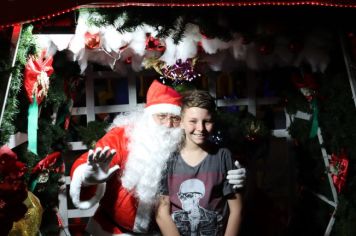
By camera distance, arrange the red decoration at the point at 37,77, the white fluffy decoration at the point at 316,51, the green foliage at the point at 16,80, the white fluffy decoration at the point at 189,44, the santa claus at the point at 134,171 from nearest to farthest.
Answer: the green foliage at the point at 16,80 → the red decoration at the point at 37,77 → the santa claus at the point at 134,171 → the white fluffy decoration at the point at 189,44 → the white fluffy decoration at the point at 316,51

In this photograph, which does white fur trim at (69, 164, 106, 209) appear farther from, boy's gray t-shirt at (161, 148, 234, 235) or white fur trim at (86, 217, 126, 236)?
boy's gray t-shirt at (161, 148, 234, 235)

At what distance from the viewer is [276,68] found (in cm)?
339

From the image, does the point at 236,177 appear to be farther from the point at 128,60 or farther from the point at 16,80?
the point at 16,80

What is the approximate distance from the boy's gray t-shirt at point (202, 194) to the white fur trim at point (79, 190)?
1.26ft

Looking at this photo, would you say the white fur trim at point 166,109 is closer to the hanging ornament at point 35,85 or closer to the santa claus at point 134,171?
the santa claus at point 134,171

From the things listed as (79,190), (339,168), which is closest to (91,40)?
(79,190)

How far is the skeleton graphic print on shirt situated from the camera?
254 centimetres

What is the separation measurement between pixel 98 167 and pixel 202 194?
550 millimetres

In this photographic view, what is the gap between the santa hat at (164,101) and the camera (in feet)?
9.23

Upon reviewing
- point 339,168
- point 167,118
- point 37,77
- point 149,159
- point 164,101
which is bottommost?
point 339,168

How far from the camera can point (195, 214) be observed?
2.56m

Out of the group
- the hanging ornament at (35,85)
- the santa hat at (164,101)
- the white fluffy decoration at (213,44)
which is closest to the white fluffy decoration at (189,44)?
the white fluffy decoration at (213,44)

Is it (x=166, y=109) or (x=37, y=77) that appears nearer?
(x=37, y=77)

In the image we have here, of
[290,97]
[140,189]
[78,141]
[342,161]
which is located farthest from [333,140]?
[78,141]
